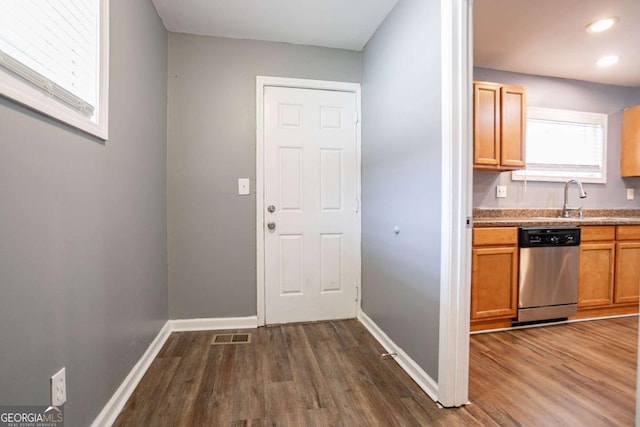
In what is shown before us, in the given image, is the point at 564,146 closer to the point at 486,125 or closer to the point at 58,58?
the point at 486,125

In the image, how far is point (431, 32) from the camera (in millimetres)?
1606

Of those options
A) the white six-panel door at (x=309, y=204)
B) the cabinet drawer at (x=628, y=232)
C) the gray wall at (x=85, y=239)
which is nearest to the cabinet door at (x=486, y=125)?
the white six-panel door at (x=309, y=204)

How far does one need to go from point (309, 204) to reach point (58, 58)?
1827 millimetres

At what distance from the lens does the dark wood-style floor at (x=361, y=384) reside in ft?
4.71

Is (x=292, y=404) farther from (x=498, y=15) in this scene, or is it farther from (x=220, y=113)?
(x=498, y=15)

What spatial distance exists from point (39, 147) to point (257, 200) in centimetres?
160

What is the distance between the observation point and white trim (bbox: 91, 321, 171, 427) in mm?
1353

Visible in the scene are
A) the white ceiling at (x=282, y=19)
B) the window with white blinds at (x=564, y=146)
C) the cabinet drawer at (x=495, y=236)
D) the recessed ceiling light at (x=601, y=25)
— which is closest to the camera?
the white ceiling at (x=282, y=19)

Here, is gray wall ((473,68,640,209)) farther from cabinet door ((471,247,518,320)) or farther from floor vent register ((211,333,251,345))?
floor vent register ((211,333,251,345))

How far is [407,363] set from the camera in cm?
184

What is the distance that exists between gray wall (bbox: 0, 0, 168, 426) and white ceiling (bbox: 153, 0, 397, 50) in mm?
258

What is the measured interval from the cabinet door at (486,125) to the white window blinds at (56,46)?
2643mm

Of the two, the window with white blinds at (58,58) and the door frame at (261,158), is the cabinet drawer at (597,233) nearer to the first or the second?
the door frame at (261,158)

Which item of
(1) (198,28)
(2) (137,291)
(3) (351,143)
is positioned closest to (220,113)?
(1) (198,28)
